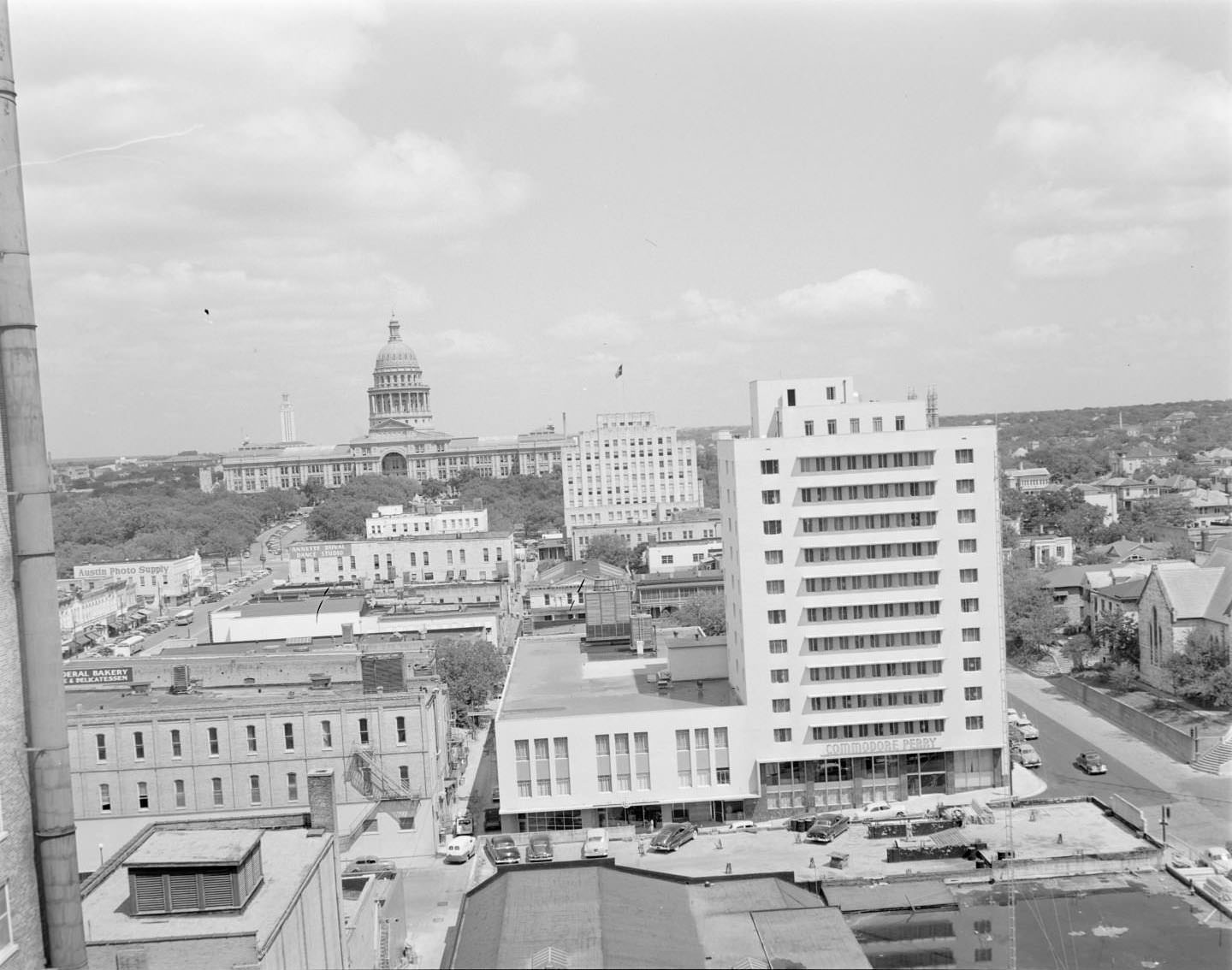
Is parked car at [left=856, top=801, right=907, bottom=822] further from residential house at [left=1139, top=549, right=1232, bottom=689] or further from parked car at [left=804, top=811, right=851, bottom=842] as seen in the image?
residential house at [left=1139, top=549, right=1232, bottom=689]

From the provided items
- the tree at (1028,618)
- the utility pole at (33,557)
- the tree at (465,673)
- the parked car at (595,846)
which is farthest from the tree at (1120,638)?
the utility pole at (33,557)

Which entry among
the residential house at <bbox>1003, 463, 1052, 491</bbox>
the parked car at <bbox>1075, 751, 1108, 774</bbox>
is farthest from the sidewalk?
the residential house at <bbox>1003, 463, 1052, 491</bbox>

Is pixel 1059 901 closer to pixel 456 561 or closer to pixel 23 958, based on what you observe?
pixel 23 958

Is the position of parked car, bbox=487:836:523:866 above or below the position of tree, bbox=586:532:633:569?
below

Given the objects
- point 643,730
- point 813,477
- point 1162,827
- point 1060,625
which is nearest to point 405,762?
point 643,730

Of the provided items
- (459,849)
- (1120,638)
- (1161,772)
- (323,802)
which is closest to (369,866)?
(459,849)
